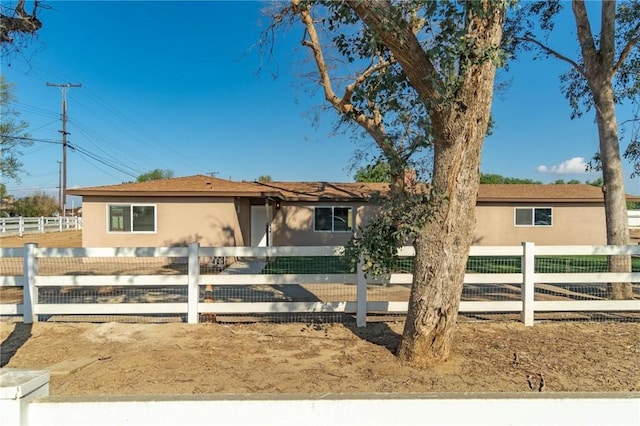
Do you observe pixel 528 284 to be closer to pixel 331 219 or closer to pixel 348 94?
pixel 348 94

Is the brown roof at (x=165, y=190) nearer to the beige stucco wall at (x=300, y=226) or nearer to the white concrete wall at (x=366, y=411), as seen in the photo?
the beige stucco wall at (x=300, y=226)

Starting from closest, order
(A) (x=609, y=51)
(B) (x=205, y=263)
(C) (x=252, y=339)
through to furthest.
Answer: (C) (x=252, y=339) → (A) (x=609, y=51) → (B) (x=205, y=263)

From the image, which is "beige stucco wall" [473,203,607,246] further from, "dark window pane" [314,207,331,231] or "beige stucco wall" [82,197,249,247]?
"beige stucco wall" [82,197,249,247]

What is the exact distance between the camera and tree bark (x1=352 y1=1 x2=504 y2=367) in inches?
159

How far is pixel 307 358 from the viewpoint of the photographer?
4695 millimetres

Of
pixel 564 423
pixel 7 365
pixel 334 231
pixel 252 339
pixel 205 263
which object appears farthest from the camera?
pixel 334 231

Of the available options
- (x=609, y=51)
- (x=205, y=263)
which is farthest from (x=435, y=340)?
(x=205, y=263)

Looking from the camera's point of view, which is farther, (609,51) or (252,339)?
(609,51)

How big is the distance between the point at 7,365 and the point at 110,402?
149 inches

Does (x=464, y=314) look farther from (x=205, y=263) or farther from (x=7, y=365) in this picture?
(x=205, y=263)

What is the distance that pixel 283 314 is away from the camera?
6.73 meters

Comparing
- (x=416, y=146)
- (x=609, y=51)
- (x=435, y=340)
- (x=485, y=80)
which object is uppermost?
(x=609, y=51)

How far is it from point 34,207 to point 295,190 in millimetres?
44049

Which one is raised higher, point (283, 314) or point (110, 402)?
point (110, 402)
